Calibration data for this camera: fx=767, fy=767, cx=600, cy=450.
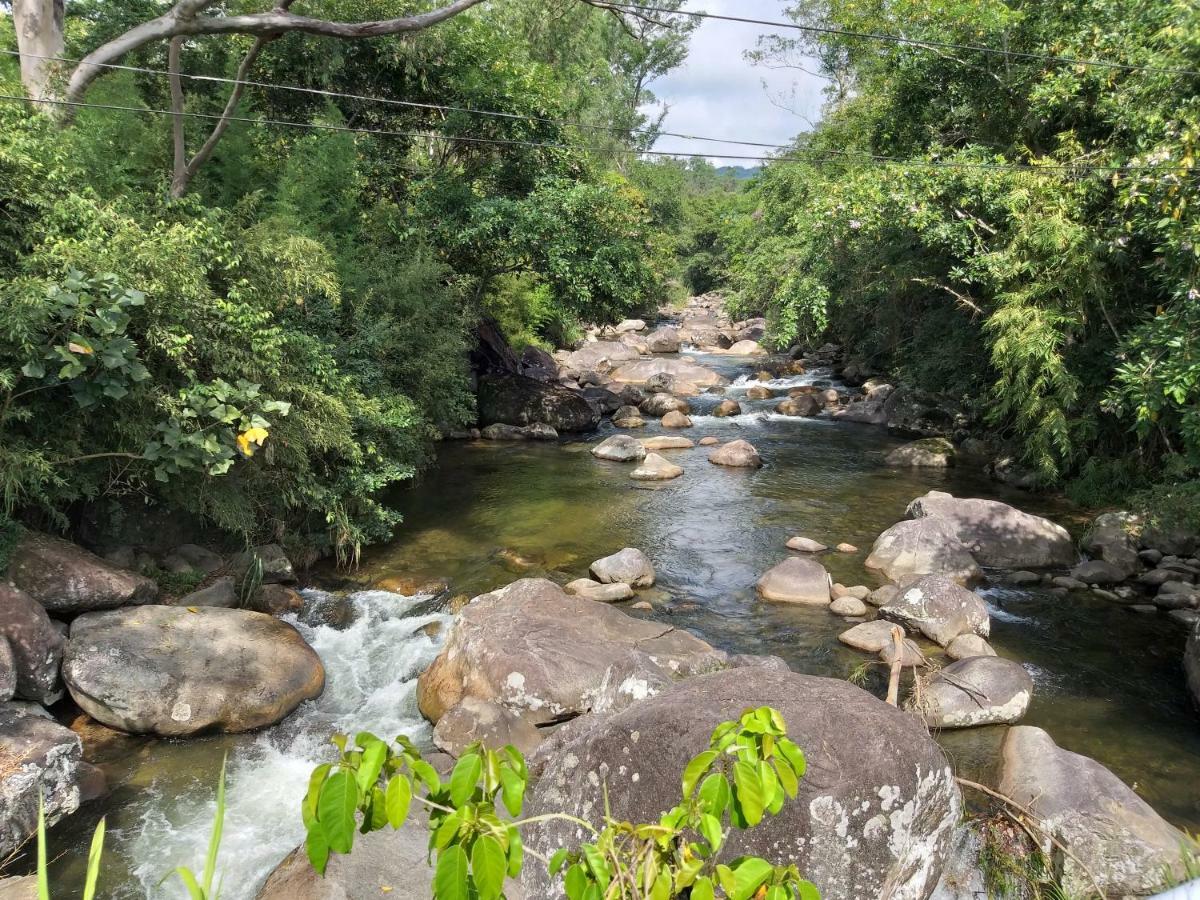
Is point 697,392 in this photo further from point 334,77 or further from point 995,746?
point 995,746

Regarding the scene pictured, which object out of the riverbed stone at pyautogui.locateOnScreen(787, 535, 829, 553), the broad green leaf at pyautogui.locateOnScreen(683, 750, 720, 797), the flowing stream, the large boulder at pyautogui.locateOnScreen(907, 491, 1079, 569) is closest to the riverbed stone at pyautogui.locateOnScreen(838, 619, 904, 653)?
the flowing stream

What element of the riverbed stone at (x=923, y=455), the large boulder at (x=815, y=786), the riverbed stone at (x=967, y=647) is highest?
the large boulder at (x=815, y=786)

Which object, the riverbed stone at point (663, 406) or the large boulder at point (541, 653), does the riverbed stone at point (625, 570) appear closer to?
the large boulder at point (541, 653)

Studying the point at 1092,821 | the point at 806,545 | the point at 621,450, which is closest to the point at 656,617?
the point at 806,545

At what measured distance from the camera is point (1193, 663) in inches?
294

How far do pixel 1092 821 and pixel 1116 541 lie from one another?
6782 millimetres

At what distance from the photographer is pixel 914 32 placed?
1391 cm

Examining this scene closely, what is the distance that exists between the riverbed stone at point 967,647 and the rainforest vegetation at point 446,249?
9.14 feet

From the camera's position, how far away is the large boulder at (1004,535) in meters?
10.7

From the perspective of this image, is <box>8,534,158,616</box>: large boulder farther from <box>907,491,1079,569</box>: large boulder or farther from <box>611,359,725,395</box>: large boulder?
<box>611,359,725,395</box>: large boulder

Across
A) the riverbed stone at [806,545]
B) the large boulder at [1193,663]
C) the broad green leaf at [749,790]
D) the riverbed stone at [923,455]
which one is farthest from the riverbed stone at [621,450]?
the broad green leaf at [749,790]

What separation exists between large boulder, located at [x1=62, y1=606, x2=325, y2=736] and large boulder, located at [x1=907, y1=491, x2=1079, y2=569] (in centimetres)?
882

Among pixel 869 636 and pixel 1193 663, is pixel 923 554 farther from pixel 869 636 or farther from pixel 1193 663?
pixel 1193 663

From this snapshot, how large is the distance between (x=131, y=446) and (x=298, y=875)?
16.7 ft
